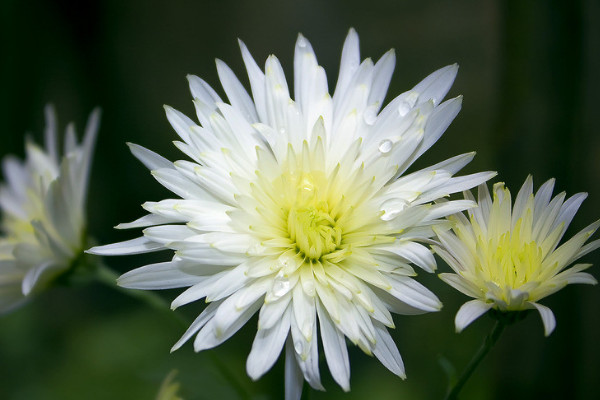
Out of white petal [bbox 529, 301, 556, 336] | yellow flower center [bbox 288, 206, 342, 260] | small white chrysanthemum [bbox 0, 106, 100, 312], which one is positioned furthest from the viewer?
small white chrysanthemum [bbox 0, 106, 100, 312]

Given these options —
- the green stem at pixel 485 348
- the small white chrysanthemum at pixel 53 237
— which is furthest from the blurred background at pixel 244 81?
the small white chrysanthemum at pixel 53 237

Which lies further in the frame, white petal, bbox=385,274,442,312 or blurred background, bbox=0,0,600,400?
blurred background, bbox=0,0,600,400

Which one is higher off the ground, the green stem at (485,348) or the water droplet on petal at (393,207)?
the water droplet on petal at (393,207)

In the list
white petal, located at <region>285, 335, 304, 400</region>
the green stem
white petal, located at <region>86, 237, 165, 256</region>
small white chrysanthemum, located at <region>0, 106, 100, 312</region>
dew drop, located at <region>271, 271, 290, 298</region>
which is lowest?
the green stem

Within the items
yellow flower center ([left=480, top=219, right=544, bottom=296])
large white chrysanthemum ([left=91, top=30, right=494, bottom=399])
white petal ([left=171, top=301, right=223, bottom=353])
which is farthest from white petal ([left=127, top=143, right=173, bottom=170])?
yellow flower center ([left=480, top=219, right=544, bottom=296])

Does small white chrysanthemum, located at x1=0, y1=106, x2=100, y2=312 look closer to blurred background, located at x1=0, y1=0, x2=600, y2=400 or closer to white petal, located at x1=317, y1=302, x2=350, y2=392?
blurred background, located at x1=0, y1=0, x2=600, y2=400

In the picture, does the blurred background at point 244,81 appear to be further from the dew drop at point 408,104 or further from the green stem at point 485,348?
the dew drop at point 408,104

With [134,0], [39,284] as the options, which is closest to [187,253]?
[39,284]

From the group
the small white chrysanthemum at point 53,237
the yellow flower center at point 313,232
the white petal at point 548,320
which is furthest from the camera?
the small white chrysanthemum at point 53,237
